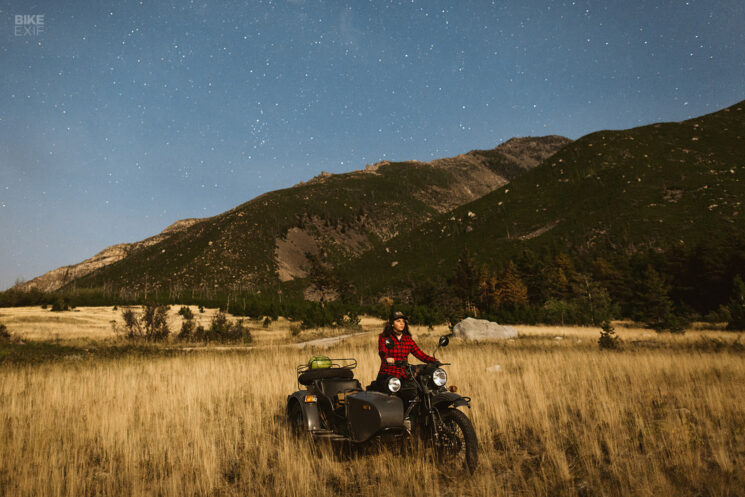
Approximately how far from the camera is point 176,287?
5369 inches

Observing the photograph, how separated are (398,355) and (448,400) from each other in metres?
1.03

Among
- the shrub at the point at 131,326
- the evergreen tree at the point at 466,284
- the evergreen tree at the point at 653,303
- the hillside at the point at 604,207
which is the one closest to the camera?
the shrub at the point at 131,326

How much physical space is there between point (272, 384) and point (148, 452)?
4.25 metres

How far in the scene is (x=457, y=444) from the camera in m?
4.46

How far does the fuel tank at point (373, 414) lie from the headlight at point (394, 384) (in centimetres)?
8

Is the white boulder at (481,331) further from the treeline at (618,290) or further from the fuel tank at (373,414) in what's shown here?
the fuel tank at (373,414)

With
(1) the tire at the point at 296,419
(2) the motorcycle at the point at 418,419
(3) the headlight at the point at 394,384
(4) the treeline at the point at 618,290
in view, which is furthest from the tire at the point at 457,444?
(4) the treeline at the point at 618,290

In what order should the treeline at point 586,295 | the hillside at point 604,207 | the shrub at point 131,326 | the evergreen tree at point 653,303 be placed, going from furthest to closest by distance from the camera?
the hillside at point 604,207
the treeline at point 586,295
the evergreen tree at point 653,303
the shrub at point 131,326

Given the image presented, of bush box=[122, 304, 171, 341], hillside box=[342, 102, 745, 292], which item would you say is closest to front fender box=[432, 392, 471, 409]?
bush box=[122, 304, 171, 341]

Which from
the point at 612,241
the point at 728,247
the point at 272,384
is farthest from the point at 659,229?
the point at 272,384

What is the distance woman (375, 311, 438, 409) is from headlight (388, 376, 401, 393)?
0.14m

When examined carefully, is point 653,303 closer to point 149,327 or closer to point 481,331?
point 481,331

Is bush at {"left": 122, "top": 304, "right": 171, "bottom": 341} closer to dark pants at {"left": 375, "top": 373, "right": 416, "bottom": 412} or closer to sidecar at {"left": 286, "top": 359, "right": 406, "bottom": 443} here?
sidecar at {"left": 286, "top": 359, "right": 406, "bottom": 443}

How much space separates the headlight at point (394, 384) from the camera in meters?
4.57
